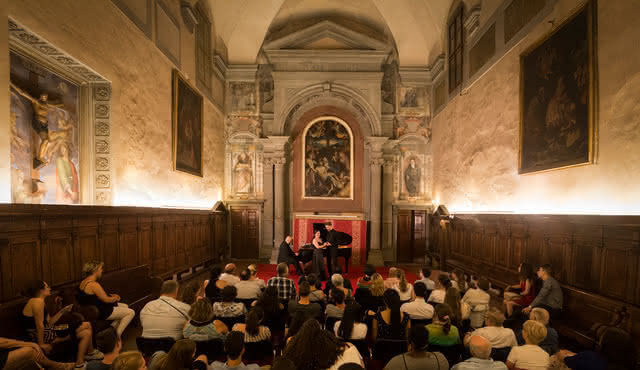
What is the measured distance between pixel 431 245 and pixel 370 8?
919cm

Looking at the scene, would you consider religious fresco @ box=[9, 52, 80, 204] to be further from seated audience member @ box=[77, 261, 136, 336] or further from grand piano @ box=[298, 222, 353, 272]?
grand piano @ box=[298, 222, 353, 272]

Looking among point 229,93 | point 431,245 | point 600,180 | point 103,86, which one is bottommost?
point 431,245

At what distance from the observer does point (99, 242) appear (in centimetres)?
504

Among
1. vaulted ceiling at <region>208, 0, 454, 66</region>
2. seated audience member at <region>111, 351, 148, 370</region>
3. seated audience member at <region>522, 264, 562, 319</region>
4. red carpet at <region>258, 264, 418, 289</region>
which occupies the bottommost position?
red carpet at <region>258, 264, 418, 289</region>

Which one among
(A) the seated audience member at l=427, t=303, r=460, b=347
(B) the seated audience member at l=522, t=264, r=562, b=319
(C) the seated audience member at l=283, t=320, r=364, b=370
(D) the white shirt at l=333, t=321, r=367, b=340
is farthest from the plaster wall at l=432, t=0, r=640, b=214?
(C) the seated audience member at l=283, t=320, r=364, b=370

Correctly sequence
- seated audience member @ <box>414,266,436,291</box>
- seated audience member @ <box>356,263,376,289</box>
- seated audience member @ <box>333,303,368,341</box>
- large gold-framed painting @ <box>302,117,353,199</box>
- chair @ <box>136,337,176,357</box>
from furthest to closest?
large gold-framed painting @ <box>302,117,353,199</box> → seated audience member @ <box>414,266,436,291</box> → seated audience member @ <box>356,263,376,289</box> → seated audience member @ <box>333,303,368,341</box> → chair @ <box>136,337,176,357</box>

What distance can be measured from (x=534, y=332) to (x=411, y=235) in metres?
9.41

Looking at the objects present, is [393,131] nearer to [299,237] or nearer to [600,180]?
[299,237]

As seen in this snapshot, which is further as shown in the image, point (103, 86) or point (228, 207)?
point (228, 207)

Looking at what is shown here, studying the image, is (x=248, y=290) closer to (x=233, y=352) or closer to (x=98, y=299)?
(x=98, y=299)

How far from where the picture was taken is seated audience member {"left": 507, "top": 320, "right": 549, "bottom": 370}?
8.89 ft

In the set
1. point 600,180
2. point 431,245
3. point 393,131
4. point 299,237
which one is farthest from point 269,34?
point 600,180

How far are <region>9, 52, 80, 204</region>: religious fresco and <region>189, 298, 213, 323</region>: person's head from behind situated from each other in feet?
10.9

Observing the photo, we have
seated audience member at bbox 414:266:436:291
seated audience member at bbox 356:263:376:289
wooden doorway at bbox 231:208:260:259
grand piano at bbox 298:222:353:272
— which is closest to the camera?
seated audience member at bbox 356:263:376:289
